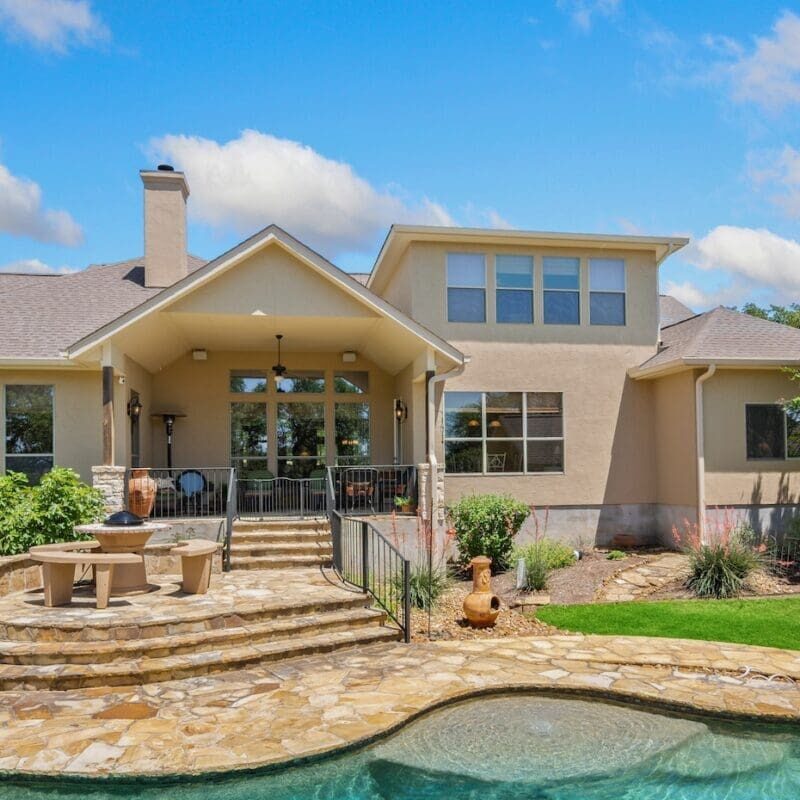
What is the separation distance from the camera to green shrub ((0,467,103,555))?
33.8ft

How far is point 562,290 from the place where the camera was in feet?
50.3

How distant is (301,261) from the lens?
40.4 ft

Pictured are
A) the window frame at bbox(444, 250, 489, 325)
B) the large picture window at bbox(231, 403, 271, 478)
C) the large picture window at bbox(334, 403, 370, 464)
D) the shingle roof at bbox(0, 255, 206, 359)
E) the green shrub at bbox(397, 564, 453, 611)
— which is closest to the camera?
the green shrub at bbox(397, 564, 453, 611)

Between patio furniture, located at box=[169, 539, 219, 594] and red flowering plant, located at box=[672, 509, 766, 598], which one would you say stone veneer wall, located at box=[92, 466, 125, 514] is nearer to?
patio furniture, located at box=[169, 539, 219, 594]

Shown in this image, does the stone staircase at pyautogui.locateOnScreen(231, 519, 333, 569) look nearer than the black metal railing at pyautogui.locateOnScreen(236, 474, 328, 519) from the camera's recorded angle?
Yes

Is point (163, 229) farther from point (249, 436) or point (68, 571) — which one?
point (68, 571)

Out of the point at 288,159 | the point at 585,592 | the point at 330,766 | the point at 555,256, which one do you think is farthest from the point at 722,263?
the point at 330,766

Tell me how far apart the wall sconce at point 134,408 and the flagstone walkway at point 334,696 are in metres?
7.30

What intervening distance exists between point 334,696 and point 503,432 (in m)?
9.13

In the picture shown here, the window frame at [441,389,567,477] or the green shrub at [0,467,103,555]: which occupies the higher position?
the window frame at [441,389,567,477]

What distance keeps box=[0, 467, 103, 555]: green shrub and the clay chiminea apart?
18.4 ft

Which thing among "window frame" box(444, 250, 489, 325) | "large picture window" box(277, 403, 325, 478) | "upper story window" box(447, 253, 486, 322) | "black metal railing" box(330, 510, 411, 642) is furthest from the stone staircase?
"upper story window" box(447, 253, 486, 322)

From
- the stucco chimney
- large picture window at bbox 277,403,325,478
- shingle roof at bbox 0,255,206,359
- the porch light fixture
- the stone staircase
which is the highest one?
the stucco chimney

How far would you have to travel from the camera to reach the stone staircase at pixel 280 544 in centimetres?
1127
